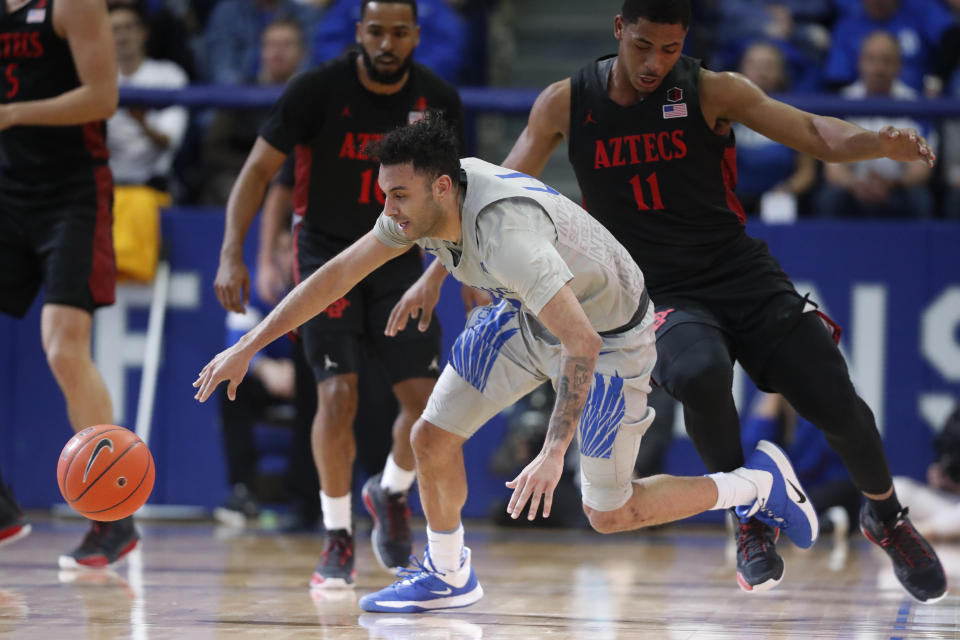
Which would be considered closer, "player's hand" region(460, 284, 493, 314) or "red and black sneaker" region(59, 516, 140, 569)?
"player's hand" region(460, 284, 493, 314)

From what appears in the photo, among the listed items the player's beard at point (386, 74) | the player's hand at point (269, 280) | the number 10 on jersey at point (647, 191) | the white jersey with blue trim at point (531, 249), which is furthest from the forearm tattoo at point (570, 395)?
the player's hand at point (269, 280)

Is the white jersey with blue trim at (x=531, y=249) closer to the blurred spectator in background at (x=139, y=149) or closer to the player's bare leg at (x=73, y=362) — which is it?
the player's bare leg at (x=73, y=362)

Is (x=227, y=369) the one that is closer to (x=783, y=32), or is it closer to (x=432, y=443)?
(x=432, y=443)

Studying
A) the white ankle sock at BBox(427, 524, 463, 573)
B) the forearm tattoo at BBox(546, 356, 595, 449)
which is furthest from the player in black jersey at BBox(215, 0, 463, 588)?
the forearm tattoo at BBox(546, 356, 595, 449)

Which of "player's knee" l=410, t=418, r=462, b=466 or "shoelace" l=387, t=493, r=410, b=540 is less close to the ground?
"player's knee" l=410, t=418, r=462, b=466

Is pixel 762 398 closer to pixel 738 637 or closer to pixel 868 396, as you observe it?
pixel 868 396

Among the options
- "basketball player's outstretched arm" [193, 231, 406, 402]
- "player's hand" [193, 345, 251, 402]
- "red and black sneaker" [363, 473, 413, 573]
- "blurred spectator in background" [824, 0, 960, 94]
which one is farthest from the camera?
"blurred spectator in background" [824, 0, 960, 94]

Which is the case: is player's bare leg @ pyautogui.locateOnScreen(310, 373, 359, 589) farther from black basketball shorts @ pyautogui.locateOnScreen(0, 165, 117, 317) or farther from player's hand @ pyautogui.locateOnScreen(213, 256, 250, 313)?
black basketball shorts @ pyautogui.locateOnScreen(0, 165, 117, 317)

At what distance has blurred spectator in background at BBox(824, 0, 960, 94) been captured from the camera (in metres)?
9.27

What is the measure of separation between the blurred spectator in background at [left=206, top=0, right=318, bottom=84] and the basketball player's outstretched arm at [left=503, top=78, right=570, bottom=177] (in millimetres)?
5014

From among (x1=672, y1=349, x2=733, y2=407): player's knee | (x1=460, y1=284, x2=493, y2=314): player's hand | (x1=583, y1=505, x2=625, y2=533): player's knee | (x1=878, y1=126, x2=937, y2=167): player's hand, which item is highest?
(x1=878, y1=126, x2=937, y2=167): player's hand

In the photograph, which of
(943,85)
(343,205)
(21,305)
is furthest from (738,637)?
(943,85)

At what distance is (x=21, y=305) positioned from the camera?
581 cm

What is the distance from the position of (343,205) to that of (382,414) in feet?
7.16
